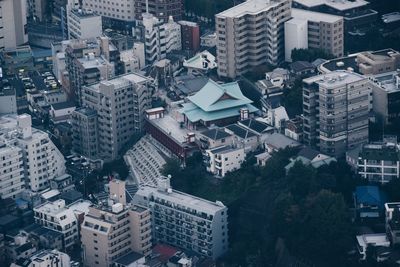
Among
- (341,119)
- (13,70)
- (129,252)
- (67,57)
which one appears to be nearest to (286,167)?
(341,119)

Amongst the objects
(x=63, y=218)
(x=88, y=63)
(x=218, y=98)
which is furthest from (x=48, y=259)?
(x=88, y=63)

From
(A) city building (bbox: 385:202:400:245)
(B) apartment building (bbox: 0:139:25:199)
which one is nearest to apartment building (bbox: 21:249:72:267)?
(B) apartment building (bbox: 0:139:25:199)

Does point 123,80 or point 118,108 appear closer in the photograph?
point 118,108

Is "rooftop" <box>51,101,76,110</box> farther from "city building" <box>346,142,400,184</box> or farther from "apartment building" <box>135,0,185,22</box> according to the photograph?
"city building" <box>346,142,400,184</box>

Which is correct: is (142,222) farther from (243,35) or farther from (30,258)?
(243,35)

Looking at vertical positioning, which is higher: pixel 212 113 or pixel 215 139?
pixel 212 113

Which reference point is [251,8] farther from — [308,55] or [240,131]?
[240,131]

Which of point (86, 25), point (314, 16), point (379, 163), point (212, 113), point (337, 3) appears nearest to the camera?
point (379, 163)

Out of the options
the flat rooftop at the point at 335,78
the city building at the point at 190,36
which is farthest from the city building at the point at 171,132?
the city building at the point at 190,36
